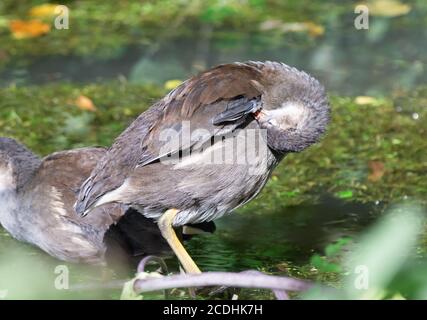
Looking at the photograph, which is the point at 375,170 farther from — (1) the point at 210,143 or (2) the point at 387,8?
(2) the point at 387,8

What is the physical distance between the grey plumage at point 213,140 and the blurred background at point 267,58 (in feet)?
1.75

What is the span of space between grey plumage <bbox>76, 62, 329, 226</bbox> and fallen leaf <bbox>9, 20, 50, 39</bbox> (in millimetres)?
4815

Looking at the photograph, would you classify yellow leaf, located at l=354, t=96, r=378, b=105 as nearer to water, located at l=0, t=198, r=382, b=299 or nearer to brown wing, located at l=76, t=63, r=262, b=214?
water, located at l=0, t=198, r=382, b=299

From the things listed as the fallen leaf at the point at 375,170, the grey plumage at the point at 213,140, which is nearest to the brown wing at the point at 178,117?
the grey plumage at the point at 213,140

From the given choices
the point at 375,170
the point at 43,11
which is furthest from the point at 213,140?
the point at 43,11

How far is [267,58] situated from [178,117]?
164 inches

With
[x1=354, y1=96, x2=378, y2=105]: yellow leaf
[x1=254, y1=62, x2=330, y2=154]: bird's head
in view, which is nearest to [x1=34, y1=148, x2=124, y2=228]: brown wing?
[x1=254, y1=62, x2=330, y2=154]: bird's head

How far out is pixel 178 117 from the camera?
4262mm

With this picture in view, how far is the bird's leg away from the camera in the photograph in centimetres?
448

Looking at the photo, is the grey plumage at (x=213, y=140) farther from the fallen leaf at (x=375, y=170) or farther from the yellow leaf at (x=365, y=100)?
the yellow leaf at (x=365, y=100)

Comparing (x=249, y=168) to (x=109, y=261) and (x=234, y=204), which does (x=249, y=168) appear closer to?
(x=234, y=204)

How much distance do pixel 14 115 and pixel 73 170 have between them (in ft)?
6.74

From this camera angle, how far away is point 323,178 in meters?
6.33

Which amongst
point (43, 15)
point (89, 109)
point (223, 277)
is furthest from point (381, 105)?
point (223, 277)
